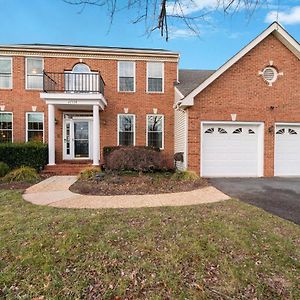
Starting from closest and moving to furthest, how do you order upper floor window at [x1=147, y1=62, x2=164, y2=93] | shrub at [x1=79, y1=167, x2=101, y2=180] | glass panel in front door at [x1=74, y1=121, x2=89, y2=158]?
shrub at [x1=79, y1=167, x2=101, y2=180], glass panel in front door at [x1=74, y1=121, x2=89, y2=158], upper floor window at [x1=147, y1=62, x2=164, y2=93]

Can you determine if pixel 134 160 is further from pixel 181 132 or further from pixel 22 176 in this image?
pixel 22 176

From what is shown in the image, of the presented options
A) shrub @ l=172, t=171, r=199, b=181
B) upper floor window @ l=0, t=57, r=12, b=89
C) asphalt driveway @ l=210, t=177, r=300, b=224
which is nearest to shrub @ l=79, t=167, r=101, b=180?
shrub @ l=172, t=171, r=199, b=181

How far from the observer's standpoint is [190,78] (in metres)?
15.6

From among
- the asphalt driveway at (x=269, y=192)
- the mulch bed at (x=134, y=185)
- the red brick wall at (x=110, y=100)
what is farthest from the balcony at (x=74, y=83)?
the asphalt driveway at (x=269, y=192)

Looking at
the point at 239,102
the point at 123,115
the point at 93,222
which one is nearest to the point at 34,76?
the point at 123,115

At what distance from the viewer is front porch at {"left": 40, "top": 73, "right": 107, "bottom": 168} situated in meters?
12.0

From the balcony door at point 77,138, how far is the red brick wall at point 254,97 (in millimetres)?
6515

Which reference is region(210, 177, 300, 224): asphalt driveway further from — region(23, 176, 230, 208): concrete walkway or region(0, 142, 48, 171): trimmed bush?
region(0, 142, 48, 171): trimmed bush

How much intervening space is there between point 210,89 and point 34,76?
9.83 meters

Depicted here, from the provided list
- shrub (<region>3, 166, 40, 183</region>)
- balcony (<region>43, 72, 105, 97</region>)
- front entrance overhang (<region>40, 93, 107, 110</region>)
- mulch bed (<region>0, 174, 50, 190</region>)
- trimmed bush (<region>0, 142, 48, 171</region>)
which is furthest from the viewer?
balcony (<region>43, 72, 105, 97</region>)

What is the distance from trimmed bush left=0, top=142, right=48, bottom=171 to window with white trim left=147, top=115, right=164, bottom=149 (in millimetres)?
5967

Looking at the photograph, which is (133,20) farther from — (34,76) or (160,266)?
(34,76)

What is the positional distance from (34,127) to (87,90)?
12.5ft

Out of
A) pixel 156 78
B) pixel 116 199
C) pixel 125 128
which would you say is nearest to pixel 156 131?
pixel 125 128
